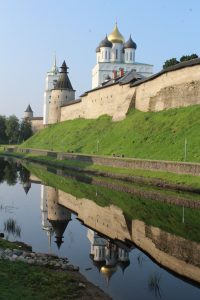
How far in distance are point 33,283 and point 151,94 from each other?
91.4 ft

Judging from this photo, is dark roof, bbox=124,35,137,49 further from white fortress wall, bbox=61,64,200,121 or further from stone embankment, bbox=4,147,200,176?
stone embankment, bbox=4,147,200,176

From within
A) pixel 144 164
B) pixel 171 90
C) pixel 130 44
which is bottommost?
pixel 144 164

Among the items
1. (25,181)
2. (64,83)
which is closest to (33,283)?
(25,181)

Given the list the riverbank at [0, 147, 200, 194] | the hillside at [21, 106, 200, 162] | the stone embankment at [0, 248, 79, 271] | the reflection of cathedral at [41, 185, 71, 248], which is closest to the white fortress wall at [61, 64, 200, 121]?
the hillside at [21, 106, 200, 162]

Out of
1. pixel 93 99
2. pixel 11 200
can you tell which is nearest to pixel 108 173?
pixel 11 200

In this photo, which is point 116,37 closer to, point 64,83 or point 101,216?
point 64,83

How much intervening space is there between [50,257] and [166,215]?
5350mm

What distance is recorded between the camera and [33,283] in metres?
7.12

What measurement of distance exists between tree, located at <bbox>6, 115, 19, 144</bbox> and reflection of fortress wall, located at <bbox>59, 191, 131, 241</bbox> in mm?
56196

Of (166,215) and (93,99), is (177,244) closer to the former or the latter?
(166,215)

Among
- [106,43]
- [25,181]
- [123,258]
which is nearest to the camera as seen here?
[123,258]

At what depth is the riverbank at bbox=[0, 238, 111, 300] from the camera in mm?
6656

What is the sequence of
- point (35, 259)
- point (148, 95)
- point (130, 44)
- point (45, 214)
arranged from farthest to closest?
point (130, 44) → point (148, 95) → point (45, 214) → point (35, 259)

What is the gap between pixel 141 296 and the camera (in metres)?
7.46
